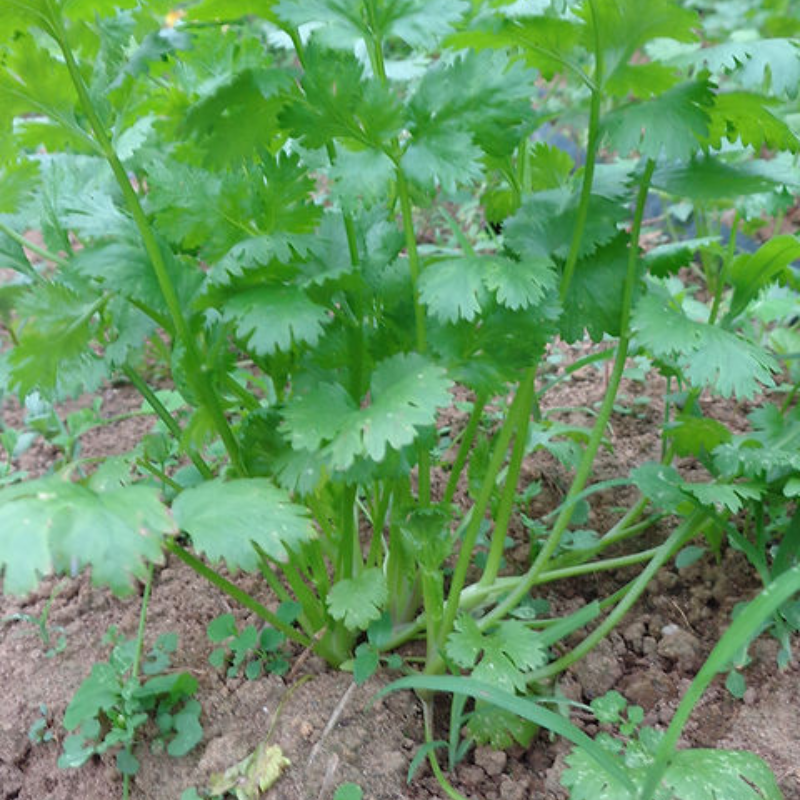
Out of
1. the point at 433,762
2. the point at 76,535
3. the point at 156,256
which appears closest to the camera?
the point at 76,535

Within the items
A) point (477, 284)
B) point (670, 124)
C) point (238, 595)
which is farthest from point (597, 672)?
point (670, 124)

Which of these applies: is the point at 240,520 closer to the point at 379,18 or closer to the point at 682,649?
the point at 379,18

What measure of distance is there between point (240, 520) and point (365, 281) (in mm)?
383

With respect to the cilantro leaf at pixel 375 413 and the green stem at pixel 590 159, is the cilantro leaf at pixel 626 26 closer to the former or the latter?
the green stem at pixel 590 159

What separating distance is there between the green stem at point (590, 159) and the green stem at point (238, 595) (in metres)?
0.61

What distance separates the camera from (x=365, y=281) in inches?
45.4

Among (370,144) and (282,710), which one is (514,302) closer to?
(370,144)

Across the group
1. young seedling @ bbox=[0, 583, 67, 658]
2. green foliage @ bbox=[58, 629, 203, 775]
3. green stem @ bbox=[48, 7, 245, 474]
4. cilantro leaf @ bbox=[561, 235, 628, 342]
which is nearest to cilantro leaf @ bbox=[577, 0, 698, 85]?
cilantro leaf @ bbox=[561, 235, 628, 342]

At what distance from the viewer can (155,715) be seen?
1.32m

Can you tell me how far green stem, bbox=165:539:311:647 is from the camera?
1161 millimetres

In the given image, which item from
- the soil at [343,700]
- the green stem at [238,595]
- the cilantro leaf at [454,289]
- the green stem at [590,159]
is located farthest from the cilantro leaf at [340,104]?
the soil at [343,700]

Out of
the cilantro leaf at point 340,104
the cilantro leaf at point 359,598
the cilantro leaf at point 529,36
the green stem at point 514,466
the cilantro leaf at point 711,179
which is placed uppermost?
the cilantro leaf at point 529,36

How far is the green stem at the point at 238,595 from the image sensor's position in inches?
45.7

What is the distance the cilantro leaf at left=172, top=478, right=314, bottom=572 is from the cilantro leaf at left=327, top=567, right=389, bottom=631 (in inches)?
8.9
